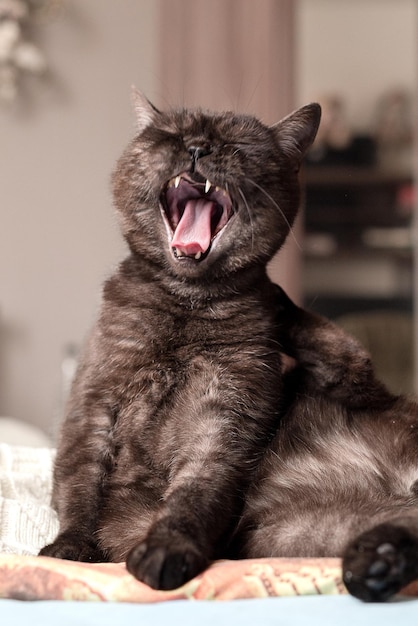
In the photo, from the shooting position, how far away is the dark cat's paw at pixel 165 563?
83 cm

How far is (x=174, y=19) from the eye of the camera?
4301 mm

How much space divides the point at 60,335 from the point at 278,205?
325 cm

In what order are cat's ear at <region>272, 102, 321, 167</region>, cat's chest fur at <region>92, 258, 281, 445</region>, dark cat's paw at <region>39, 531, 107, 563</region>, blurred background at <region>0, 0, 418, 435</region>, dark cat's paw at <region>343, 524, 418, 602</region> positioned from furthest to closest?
blurred background at <region>0, 0, 418, 435</region> → cat's ear at <region>272, 102, 321, 167</region> → cat's chest fur at <region>92, 258, 281, 445</region> → dark cat's paw at <region>39, 531, 107, 563</region> → dark cat's paw at <region>343, 524, 418, 602</region>

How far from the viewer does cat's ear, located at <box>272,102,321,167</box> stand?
48.6 inches

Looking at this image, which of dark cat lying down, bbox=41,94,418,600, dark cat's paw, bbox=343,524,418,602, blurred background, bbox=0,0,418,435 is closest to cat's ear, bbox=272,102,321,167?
dark cat lying down, bbox=41,94,418,600

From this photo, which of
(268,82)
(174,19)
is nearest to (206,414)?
(268,82)

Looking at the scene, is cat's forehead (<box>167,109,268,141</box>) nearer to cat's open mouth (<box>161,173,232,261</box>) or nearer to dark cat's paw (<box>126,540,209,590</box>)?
Result: cat's open mouth (<box>161,173,232,261</box>)

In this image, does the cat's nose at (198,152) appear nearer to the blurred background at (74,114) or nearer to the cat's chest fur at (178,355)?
the cat's chest fur at (178,355)

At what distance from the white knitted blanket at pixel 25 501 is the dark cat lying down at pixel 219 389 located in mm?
53

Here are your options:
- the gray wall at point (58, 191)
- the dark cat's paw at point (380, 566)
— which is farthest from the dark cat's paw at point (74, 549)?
the gray wall at point (58, 191)

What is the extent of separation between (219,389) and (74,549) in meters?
0.27

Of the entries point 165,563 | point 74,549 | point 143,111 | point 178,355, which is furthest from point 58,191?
point 165,563

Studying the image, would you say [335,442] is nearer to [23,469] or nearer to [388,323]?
[23,469]

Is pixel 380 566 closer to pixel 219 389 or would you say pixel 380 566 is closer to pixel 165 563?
pixel 165 563
